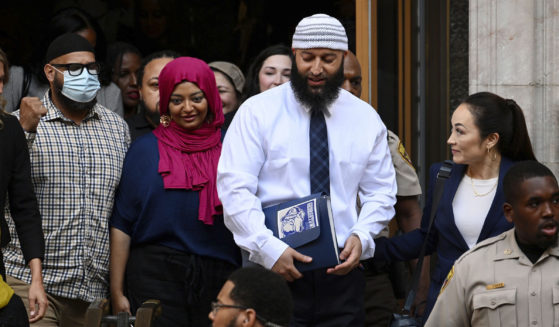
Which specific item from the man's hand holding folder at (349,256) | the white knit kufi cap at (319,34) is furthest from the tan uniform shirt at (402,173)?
the white knit kufi cap at (319,34)

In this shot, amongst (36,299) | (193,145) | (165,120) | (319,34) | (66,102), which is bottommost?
(36,299)

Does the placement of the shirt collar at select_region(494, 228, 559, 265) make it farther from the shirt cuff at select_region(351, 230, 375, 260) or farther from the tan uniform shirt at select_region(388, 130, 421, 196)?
the tan uniform shirt at select_region(388, 130, 421, 196)

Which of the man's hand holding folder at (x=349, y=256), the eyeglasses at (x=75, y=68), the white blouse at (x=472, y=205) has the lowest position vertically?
the man's hand holding folder at (x=349, y=256)

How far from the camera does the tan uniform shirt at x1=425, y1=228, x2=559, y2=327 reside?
446 centimetres

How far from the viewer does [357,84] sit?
6.15 m

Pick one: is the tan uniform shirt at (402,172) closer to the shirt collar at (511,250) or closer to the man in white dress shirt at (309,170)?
the man in white dress shirt at (309,170)

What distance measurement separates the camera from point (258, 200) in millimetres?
5020

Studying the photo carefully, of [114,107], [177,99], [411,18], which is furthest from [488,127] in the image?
[114,107]

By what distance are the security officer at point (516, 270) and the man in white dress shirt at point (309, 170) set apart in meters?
0.60

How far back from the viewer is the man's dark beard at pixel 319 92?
5.20m

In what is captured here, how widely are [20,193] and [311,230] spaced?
1.38 meters

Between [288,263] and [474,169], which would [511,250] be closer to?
[474,169]

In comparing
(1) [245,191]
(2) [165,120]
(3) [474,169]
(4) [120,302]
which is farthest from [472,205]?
(4) [120,302]

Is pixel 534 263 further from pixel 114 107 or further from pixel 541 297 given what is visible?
pixel 114 107
